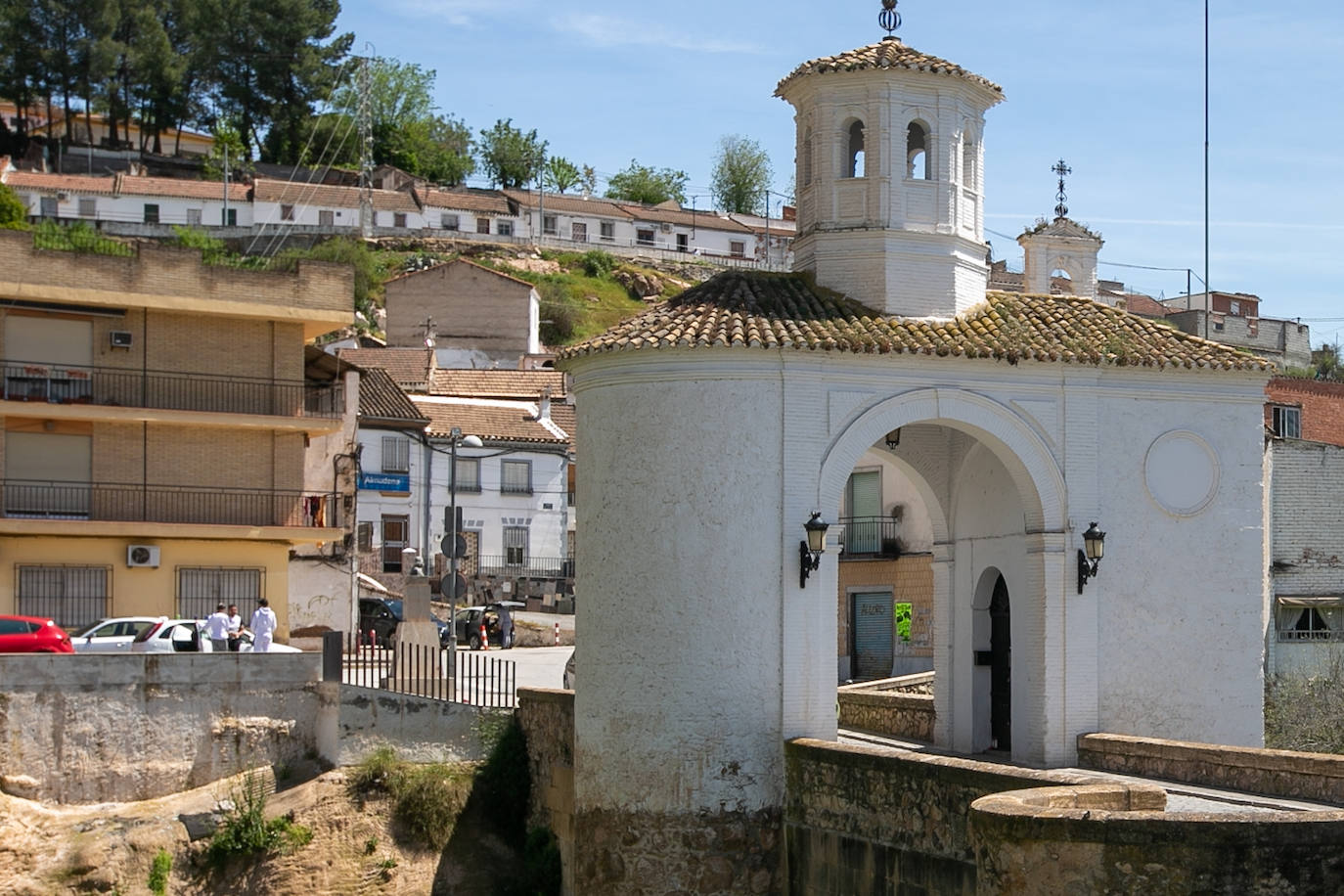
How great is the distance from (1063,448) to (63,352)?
754 inches

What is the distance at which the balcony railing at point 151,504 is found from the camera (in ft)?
114

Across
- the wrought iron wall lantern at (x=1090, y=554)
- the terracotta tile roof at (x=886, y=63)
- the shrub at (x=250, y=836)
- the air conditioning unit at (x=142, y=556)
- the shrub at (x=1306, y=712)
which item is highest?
the terracotta tile roof at (x=886, y=63)

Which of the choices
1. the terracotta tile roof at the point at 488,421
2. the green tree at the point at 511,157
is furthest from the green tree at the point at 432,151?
the terracotta tile roof at the point at 488,421

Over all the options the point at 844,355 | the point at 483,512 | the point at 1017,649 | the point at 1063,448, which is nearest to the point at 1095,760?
the point at 1017,649

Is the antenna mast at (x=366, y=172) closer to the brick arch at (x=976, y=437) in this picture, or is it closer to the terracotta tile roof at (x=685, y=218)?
the terracotta tile roof at (x=685, y=218)

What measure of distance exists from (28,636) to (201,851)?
5327 mm

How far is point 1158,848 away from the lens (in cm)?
1509

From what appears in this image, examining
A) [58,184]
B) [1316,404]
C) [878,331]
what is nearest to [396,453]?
[1316,404]

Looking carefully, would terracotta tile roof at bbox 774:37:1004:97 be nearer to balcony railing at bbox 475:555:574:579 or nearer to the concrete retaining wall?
the concrete retaining wall

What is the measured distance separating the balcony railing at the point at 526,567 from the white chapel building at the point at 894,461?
99.7 ft

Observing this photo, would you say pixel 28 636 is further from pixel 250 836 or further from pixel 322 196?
pixel 322 196

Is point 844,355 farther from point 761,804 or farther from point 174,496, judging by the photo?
Result: point 174,496

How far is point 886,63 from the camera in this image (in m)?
25.7

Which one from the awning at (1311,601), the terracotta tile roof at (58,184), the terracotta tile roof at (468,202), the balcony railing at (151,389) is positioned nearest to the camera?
the balcony railing at (151,389)
